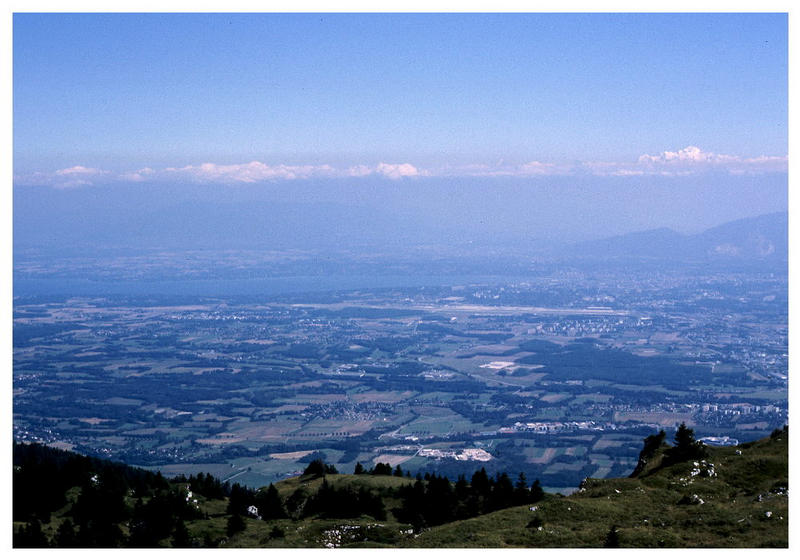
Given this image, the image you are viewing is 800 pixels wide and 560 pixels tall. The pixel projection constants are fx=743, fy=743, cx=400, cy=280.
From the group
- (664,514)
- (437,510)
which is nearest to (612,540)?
(664,514)

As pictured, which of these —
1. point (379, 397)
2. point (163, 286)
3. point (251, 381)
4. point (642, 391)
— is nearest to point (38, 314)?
point (163, 286)

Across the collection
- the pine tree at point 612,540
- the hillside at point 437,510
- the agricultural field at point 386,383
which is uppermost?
the pine tree at point 612,540

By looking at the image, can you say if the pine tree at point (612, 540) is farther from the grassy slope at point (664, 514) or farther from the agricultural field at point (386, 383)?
the agricultural field at point (386, 383)

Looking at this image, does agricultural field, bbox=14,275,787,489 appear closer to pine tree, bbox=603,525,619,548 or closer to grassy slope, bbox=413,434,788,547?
grassy slope, bbox=413,434,788,547

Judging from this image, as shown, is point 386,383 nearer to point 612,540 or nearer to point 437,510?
point 437,510

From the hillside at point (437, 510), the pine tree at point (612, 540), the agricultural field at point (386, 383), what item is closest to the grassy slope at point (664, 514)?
the hillside at point (437, 510)

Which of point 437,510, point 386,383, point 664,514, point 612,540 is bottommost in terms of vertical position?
point 386,383
